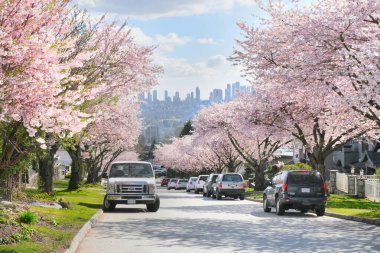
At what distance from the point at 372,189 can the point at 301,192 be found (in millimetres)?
14834

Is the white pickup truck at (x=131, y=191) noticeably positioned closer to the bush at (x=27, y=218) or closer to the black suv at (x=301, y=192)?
the black suv at (x=301, y=192)

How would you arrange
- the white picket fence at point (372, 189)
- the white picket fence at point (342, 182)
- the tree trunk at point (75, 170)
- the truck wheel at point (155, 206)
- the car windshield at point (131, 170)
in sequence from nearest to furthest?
1. the truck wheel at point (155, 206)
2. the car windshield at point (131, 170)
3. the white picket fence at point (372, 189)
4. the white picket fence at point (342, 182)
5. the tree trunk at point (75, 170)

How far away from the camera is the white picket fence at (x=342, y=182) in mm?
45406

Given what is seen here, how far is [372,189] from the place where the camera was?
38312 mm

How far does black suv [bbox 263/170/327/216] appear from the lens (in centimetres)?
2486

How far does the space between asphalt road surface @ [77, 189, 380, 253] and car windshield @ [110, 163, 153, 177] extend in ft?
15.2

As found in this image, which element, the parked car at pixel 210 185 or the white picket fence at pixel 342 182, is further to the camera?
the parked car at pixel 210 185

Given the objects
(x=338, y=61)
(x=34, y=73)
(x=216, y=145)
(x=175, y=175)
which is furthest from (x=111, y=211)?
(x=175, y=175)

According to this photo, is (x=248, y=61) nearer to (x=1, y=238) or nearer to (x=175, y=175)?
(x=1, y=238)

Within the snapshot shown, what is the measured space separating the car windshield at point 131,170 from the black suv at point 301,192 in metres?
5.59

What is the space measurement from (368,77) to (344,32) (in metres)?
2.90

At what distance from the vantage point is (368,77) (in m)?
19.8

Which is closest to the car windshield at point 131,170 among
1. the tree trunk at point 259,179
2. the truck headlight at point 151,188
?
the truck headlight at point 151,188

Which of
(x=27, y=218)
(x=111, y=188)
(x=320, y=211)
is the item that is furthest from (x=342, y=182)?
(x=27, y=218)
